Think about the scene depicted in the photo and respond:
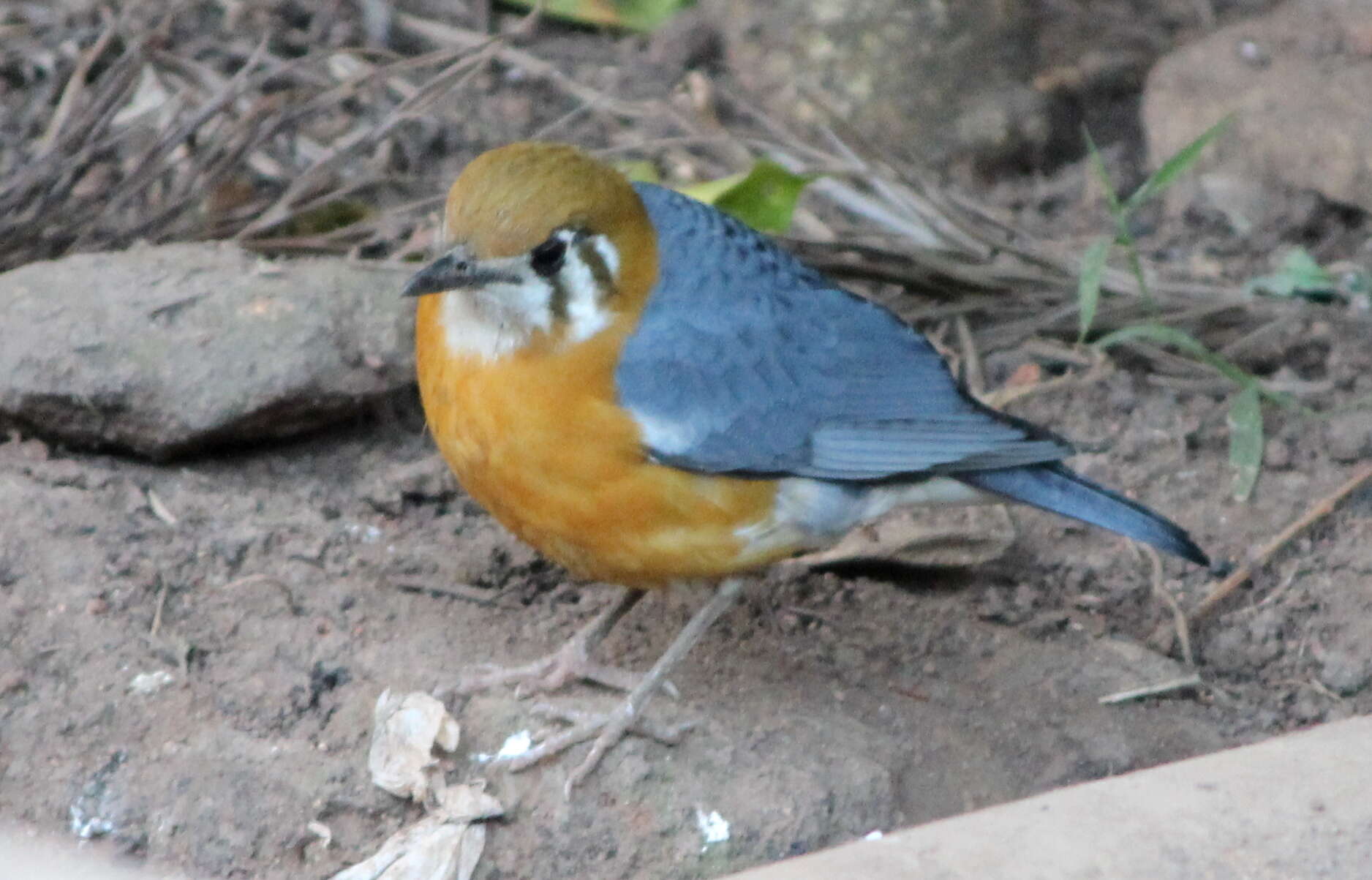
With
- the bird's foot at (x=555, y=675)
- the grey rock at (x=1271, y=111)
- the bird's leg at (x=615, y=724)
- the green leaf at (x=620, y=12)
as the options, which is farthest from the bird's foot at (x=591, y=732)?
the green leaf at (x=620, y=12)

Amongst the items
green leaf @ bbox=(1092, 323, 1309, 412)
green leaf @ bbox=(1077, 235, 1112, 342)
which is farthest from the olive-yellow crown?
green leaf @ bbox=(1092, 323, 1309, 412)

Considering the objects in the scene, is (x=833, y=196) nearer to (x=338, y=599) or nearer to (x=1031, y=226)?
(x=1031, y=226)

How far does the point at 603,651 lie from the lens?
12.9 feet

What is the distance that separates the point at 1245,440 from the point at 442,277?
99.9 inches

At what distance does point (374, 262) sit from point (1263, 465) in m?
2.62

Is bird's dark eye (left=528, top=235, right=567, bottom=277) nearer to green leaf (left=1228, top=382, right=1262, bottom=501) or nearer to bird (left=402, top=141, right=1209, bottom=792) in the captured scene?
bird (left=402, top=141, right=1209, bottom=792)

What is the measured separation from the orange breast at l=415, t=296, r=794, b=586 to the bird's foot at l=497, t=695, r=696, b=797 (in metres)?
0.31

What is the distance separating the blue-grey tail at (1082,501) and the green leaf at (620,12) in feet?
10.8

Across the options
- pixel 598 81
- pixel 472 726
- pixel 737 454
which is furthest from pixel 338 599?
pixel 598 81

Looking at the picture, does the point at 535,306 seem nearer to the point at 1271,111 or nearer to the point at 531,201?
the point at 531,201

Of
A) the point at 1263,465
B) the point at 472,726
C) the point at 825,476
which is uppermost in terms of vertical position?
the point at 825,476

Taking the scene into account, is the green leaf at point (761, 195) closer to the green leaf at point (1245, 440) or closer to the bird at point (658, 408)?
the bird at point (658, 408)

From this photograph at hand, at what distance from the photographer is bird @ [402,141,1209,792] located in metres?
3.34

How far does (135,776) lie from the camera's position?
3055 mm
